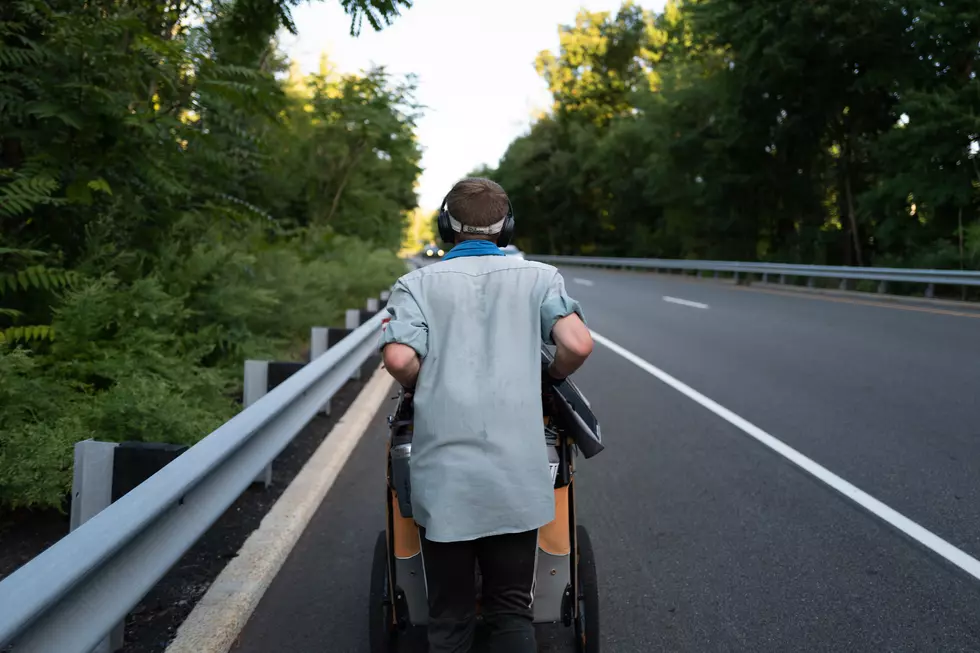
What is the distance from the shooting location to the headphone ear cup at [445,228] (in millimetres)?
2998

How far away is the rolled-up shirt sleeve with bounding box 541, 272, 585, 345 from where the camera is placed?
2750 millimetres

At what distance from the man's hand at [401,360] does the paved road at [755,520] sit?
1424 mm

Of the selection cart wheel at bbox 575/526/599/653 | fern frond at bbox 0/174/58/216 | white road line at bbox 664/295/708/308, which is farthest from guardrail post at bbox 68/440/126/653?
white road line at bbox 664/295/708/308

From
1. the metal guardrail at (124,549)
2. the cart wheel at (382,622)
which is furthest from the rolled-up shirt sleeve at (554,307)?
the metal guardrail at (124,549)

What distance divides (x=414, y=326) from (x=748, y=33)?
2955 cm

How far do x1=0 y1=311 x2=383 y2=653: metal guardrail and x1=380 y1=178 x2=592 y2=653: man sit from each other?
88cm

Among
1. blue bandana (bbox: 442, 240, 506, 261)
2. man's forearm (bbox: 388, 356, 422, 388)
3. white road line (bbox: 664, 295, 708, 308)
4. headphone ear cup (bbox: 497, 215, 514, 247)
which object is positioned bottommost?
white road line (bbox: 664, 295, 708, 308)

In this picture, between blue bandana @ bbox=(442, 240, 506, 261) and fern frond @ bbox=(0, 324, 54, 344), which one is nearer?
blue bandana @ bbox=(442, 240, 506, 261)

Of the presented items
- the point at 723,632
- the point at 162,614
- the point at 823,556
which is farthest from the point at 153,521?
the point at 823,556

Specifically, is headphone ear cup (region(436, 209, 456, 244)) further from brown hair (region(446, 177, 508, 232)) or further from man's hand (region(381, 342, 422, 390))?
man's hand (region(381, 342, 422, 390))

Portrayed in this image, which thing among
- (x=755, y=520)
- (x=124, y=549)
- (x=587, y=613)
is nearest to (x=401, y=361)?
(x=124, y=549)

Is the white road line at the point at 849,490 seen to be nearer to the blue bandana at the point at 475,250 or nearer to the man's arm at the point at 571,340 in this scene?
the man's arm at the point at 571,340

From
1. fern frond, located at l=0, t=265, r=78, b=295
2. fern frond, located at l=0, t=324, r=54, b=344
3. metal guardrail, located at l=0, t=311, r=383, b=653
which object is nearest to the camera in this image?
metal guardrail, located at l=0, t=311, r=383, b=653

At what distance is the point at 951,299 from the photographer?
20.3m
